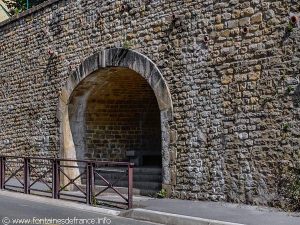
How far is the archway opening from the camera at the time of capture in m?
12.3

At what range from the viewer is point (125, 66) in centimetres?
1091

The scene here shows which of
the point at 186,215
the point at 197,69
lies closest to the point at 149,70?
the point at 197,69

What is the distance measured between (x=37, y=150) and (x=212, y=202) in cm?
605

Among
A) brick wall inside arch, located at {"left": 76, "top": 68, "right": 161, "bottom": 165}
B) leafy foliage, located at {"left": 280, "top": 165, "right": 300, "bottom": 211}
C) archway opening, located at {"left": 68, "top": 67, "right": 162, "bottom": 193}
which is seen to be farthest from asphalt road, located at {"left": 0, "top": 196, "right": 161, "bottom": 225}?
brick wall inside arch, located at {"left": 76, "top": 68, "right": 161, "bottom": 165}

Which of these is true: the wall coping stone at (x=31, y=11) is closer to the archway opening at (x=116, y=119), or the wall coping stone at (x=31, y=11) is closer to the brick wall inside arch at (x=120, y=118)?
the archway opening at (x=116, y=119)

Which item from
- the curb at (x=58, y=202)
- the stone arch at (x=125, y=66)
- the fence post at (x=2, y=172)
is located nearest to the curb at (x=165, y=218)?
the curb at (x=58, y=202)

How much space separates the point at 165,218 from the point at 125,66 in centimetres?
423

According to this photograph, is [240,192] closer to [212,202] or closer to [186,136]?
[212,202]

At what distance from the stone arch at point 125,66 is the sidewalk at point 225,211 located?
3.34 feet

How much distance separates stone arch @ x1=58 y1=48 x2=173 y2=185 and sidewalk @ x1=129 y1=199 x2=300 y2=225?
1018mm

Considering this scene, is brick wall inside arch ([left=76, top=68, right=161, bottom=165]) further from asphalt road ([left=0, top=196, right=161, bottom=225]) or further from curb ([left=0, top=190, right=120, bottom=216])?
asphalt road ([left=0, top=196, right=161, bottom=225])

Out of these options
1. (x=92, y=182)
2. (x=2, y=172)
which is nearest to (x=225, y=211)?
(x=92, y=182)

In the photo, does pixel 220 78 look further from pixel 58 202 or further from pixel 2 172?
pixel 2 172

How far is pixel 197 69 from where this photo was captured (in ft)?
31.0
